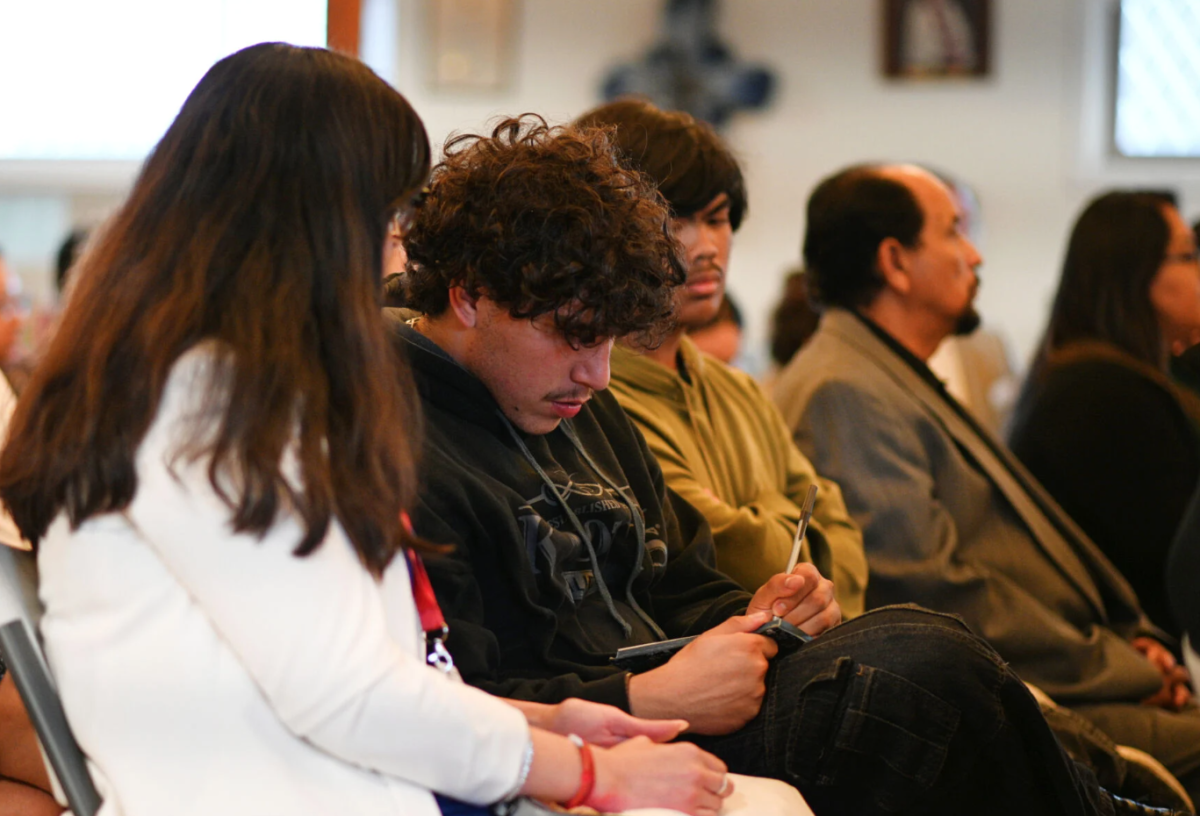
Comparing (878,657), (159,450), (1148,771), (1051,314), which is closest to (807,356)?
(1051,314)

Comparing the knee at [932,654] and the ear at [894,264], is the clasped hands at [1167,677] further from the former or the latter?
the knee at [932,654]

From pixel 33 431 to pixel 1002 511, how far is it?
5.29 ft

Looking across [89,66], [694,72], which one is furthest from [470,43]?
[89,66]

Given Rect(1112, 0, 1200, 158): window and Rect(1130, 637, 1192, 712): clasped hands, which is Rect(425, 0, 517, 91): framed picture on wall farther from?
Rect(1130, 637, 1192, 712): clasped hands

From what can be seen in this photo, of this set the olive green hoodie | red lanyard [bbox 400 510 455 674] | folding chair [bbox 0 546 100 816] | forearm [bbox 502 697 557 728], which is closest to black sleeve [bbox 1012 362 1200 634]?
the olive green hoodie

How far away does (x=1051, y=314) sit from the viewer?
8.36ft

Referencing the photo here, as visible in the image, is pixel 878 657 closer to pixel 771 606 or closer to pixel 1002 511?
pixel 771 606

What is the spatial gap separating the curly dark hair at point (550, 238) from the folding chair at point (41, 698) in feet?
1.74

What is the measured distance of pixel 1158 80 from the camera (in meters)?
5.33

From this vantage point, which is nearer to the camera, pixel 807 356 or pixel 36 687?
pixel 36 687

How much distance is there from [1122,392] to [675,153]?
3.37ft

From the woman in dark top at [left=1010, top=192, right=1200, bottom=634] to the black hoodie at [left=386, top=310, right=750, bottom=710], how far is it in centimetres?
107

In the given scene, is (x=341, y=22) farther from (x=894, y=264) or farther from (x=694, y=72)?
(x=694, y=72)

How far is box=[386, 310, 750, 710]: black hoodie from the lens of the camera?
122 cm
